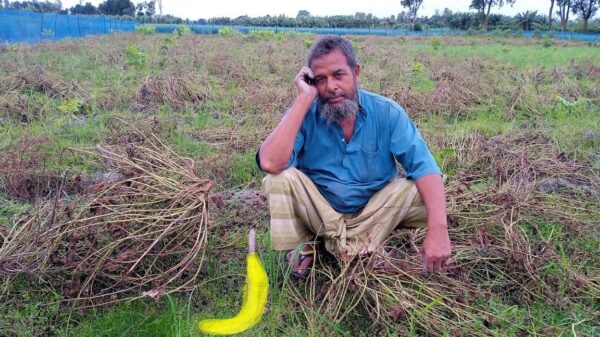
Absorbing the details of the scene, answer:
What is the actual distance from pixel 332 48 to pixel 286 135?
464 millimetres

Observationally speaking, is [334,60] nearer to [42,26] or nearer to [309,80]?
[309,80]

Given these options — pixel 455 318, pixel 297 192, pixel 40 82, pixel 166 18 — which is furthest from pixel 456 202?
pixel 166 18

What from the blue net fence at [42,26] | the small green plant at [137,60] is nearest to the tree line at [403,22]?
the blue net fence at [42,26]

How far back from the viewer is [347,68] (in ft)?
7.44

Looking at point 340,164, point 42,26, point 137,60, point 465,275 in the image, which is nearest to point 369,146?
point 340,164

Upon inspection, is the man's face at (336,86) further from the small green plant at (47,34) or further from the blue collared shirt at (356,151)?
the small green plant at (47,34)

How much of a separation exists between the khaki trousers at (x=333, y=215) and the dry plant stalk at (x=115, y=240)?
367 millimetres

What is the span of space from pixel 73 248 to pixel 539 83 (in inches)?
317

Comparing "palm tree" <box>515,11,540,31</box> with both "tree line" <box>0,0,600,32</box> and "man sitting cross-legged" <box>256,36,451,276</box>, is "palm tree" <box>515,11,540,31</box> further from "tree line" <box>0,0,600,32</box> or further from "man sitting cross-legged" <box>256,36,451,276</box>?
"man sitting cross-legged" <box>256,36,451,276</box>

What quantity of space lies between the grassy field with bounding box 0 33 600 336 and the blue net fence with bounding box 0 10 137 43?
1197 cm

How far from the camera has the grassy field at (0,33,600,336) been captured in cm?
211

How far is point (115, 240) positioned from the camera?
222cm

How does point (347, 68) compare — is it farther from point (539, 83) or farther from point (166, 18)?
point (166, 18)

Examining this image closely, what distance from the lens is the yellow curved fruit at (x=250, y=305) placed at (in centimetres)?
206
